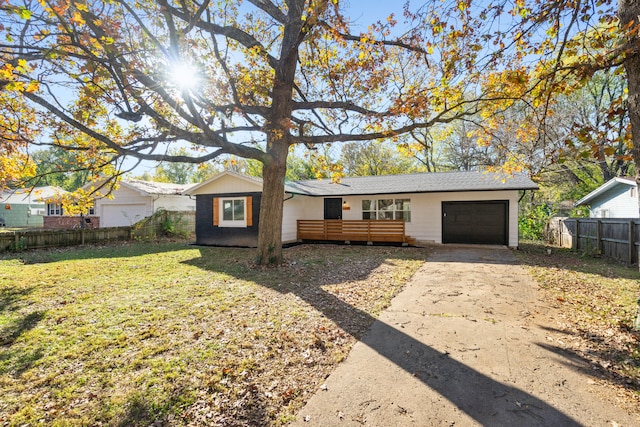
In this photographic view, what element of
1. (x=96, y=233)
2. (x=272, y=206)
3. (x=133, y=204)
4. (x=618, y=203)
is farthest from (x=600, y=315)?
(x=133, y=204)

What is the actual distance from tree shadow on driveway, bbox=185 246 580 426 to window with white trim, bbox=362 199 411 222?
33.0ft

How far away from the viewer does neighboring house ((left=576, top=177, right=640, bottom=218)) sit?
41.8 ft

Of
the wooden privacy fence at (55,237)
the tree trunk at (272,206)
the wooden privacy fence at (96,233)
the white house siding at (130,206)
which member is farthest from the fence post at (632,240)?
the white house siding at (130,206)

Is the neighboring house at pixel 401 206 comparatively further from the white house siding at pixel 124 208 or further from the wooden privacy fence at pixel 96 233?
the white house siding at pixel 124 208

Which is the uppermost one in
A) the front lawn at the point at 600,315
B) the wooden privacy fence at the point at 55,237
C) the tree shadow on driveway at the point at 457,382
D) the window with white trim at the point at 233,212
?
the window with white trim at the point at 233,212

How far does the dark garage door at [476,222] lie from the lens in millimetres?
12359

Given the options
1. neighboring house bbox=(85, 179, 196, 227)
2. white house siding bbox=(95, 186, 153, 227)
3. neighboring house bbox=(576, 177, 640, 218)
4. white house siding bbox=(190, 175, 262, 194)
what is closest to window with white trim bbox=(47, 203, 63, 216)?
neighboring house bbox=(85, 179, 196, 227)

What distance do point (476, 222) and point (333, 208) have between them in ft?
20.9

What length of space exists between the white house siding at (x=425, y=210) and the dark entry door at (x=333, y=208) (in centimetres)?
26

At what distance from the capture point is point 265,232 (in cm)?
791

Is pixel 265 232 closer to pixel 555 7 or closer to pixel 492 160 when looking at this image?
pixel 555 7

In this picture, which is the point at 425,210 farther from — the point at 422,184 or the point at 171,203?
the point at 171,203

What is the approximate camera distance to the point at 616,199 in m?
14.1

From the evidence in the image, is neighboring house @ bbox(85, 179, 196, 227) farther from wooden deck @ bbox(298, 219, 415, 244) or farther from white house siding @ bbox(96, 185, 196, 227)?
wooden deck @ bbox(298, 219, 415, 244)
